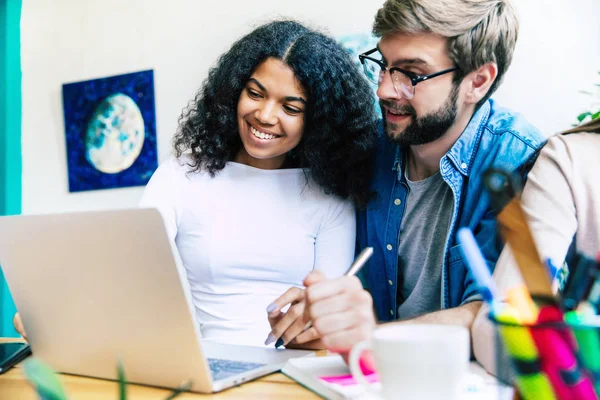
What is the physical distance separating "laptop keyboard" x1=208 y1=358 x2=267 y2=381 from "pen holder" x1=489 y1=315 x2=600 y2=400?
41 cm

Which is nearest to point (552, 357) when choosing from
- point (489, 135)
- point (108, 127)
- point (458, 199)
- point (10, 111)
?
point (458, 199)

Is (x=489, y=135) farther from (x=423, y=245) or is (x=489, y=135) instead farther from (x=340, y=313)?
(x=340, y=313)

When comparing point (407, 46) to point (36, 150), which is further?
point (36, 150)

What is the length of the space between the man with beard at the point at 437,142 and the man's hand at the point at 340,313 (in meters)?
0.51

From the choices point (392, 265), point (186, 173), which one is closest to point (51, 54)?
point (186, 173)

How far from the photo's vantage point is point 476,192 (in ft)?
4.34

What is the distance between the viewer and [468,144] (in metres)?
1.40

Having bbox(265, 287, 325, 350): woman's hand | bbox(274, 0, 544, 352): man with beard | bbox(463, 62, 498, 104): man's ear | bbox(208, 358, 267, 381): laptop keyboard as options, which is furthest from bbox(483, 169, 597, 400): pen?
bbox(463, 62, 498, 104): man's ear

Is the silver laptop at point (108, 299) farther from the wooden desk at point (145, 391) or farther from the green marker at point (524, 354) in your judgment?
the green marker at point (524, 354)

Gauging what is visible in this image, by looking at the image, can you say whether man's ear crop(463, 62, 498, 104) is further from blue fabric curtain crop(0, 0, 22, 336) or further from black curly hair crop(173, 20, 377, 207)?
blue fabric curtain crop(0, 0, 22, 336)

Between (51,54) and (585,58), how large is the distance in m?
2.63

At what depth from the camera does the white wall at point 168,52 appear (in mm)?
2215

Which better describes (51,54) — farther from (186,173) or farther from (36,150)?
(186,173)

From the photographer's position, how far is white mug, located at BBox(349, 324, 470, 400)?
1.62 ft
